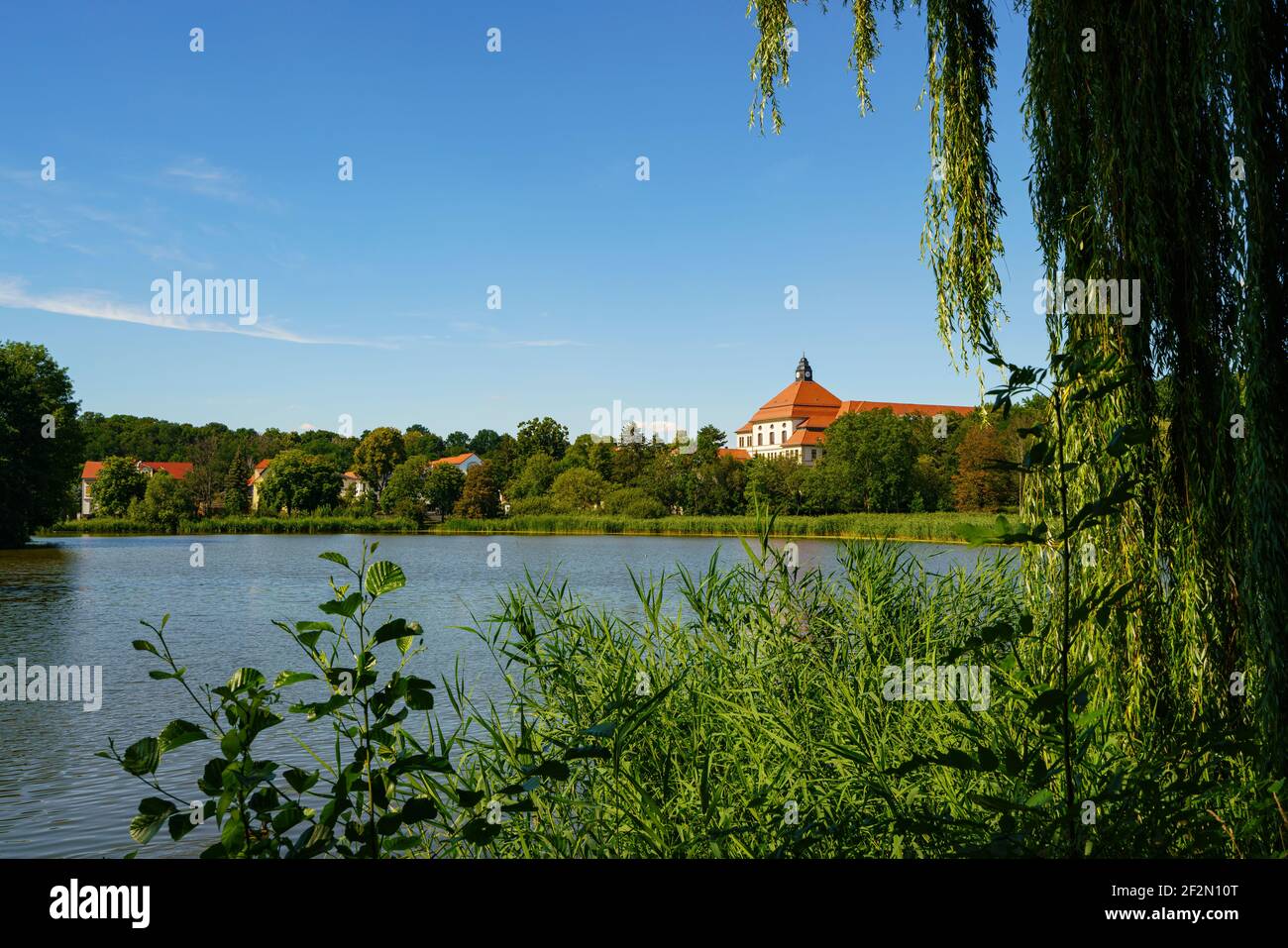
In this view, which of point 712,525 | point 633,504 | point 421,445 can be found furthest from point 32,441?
point 421,445

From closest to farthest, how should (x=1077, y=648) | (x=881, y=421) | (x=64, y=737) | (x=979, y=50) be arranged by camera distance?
(x=1077, y=648) → (x=979, y=50) → (x=64, y=737) → (x=881, y=421)

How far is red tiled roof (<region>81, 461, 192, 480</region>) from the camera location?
6369 centimetres

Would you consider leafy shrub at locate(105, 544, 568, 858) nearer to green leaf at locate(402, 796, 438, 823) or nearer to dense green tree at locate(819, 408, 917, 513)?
green leaf at locate(402, 796, 438, 823)

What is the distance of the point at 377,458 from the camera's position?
68938 mm

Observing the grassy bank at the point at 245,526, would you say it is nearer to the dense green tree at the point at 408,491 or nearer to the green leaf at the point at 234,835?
the dense green tree at the point at 408,491

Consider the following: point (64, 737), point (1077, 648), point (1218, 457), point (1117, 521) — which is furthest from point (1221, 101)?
point (64, 737)

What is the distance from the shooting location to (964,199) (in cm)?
523

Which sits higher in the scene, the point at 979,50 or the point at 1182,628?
the point at 979,50

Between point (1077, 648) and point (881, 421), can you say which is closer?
point (1077, 648)

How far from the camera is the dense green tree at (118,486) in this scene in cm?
5822

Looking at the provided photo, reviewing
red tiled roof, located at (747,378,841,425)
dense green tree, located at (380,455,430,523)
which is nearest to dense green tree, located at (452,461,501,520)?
dense green tree, located at (380,455,430,523)

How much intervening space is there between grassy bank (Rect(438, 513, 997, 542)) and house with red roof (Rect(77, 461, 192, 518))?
23190 mm

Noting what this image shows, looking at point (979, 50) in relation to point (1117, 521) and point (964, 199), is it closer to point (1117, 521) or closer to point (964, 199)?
point (964, 199)
